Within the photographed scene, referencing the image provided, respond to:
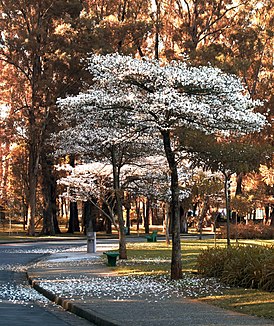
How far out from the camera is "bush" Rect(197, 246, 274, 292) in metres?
16.5

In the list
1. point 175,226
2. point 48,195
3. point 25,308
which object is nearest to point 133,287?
point 175,226

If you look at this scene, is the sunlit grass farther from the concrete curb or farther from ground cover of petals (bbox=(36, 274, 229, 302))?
the concrete curb

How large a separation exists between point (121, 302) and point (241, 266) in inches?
163

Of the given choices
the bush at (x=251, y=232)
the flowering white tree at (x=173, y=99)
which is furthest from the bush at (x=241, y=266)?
the bush at (x=251, y=232)

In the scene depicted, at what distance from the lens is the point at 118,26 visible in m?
49.9

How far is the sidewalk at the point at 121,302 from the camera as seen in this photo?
12.3m

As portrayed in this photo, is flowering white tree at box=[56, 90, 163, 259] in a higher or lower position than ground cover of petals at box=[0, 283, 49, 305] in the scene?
higher

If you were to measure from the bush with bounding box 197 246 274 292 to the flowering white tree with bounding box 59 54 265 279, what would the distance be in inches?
42.8

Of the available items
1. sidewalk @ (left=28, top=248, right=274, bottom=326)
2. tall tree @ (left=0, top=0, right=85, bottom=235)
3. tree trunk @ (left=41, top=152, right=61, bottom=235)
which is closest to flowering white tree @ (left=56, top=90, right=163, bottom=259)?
sidewalk @ (left=28, top=248, right=274, bottom=326)

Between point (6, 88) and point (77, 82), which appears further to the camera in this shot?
point (6, 88)

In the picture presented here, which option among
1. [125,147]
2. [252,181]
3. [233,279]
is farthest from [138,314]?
[252,181]

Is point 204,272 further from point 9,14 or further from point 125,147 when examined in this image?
point 9,14

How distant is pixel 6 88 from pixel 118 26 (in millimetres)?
19427

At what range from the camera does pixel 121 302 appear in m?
15.2
